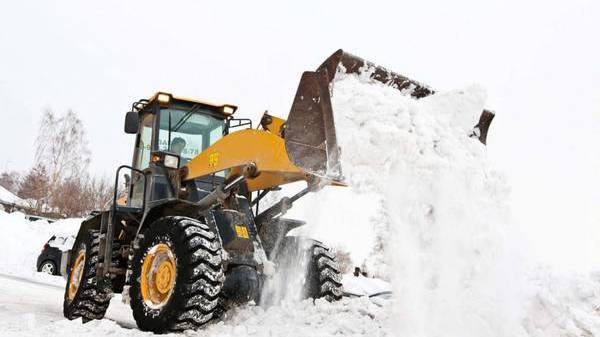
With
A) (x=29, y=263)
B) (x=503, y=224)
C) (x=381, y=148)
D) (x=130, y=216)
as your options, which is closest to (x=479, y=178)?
(x=503, y=224)

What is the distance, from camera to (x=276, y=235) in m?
6.03

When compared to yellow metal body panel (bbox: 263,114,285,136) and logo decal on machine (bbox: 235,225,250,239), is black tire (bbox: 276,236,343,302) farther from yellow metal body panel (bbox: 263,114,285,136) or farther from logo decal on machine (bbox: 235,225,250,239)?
yellow metal body panel (bbox: 263,114,285,136)

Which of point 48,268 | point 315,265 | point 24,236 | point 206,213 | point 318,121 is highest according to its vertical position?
point 24,236

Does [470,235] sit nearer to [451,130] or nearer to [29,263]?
[451,130]

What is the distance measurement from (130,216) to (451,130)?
365cm

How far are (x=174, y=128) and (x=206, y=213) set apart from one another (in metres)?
1.70

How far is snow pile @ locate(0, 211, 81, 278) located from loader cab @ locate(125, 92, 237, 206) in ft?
42.2

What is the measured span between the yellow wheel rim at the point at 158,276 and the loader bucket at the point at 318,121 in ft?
4.88

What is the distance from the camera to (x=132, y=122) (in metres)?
6.61

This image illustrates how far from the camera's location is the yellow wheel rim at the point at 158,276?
5047 millimetres

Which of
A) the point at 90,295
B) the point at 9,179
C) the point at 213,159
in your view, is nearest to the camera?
the point at 213,159

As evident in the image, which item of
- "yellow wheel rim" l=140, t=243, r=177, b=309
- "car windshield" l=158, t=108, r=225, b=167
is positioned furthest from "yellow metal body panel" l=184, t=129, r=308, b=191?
"yellow wheel rim" l=140, t=243, r=177, b=309

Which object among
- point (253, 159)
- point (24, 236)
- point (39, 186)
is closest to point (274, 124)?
point (253, 159)

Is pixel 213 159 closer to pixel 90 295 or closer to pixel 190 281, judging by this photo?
pixel 190 281
